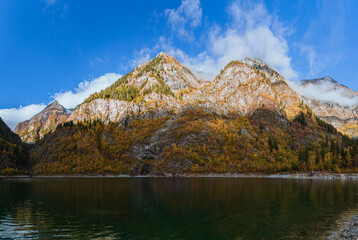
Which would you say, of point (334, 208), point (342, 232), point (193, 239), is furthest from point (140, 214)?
point (334, 208)

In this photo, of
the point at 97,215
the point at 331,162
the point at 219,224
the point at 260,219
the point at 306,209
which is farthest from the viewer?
the point at 331,162

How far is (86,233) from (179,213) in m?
19.1

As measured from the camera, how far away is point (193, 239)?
29.1 m

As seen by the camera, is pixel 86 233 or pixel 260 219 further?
pixel 260 219

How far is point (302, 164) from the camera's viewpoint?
19325 centimetres

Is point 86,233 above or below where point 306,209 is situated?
above

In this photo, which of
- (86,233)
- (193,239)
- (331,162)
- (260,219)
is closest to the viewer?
(193,239)

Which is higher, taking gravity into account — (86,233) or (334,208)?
(86,233)

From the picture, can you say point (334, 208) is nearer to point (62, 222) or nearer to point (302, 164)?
point (62, 222)

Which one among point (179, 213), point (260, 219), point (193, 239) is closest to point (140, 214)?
point (179, 213)

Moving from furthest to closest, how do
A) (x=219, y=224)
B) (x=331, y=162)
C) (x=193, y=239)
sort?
1. (x=331, y=162)
2. (x=219, y=224)
3. (x=193, y=239)

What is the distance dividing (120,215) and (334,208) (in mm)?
47120

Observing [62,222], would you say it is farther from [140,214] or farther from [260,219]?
[260,219]

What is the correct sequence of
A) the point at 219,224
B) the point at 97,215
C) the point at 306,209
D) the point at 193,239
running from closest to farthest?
the point at 193,239 → the point at 219,224 → the point at 97,215 → the point at 306,209
